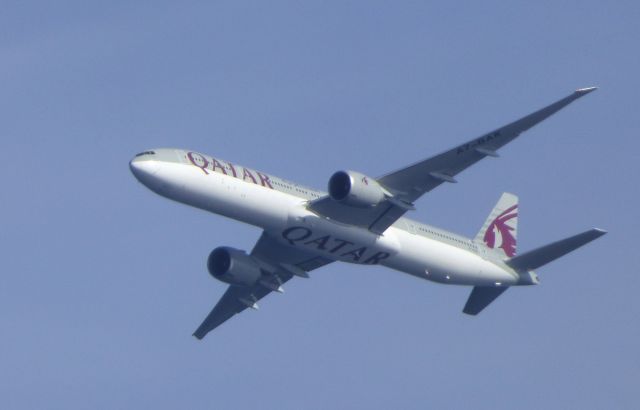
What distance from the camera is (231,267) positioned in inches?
2926

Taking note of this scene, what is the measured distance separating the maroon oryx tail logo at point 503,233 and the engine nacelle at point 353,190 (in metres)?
12.4

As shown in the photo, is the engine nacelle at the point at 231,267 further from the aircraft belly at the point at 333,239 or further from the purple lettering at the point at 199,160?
the purple lettering at the point at 199,160

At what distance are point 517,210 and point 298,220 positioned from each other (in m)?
18.6

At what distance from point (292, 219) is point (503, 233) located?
16052 millimetres

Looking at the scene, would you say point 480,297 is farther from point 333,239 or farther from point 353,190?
point 353,190

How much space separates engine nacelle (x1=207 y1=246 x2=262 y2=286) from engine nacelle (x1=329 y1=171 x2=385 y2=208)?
27.3ft

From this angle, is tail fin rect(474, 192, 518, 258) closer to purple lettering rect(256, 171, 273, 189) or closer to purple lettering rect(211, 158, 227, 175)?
purple lettering rect(256, 171, 273, 189)

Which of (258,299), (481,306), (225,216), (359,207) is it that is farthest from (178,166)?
(481,306)

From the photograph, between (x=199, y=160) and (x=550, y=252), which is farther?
(x=550, y=252)

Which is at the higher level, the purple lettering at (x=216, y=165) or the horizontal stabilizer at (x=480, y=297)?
the purple lettering at (x=216, y=165)

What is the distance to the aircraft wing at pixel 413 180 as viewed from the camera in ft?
223

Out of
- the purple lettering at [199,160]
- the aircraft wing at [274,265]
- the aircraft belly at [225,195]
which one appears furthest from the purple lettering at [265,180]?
the aircraft wing at [274,265]

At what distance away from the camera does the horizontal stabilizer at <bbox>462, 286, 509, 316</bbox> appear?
77312 millimetres

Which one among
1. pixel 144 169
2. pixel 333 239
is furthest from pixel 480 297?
pixel 144 169
